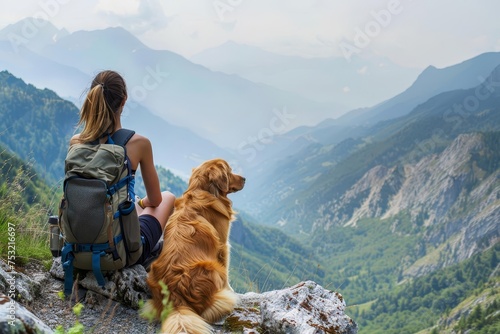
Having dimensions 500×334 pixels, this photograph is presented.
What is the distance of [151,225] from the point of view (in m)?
5.64

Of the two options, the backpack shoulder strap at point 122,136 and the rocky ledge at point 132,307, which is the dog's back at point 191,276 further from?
the backpack shoulder strap at point 122,136

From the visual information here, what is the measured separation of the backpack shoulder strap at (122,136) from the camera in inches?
194

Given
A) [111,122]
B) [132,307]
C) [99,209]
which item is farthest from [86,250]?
[111,122]

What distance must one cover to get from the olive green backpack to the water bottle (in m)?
0.82

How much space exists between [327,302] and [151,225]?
2.24m

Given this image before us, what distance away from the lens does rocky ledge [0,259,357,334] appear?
462 cm

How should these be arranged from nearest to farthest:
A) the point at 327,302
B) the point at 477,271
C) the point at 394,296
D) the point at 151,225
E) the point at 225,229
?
the point at 327,302 < the point at 151,225 < the point at 225,229 < the point at 477,271 < the point at 394,296

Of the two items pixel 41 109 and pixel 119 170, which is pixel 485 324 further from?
pixel 41 109

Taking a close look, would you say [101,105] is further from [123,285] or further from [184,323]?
[184,323]

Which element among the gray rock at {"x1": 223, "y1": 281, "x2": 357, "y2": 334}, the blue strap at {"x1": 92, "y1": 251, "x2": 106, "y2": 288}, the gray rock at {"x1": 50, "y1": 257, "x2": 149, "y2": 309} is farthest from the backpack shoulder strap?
the gray rock at {"x1": 223, "y1": 281, "x2": 357, "y2": 334}

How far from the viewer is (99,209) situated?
4547 mm

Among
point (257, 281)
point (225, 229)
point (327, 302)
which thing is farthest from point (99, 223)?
point (257, 281)

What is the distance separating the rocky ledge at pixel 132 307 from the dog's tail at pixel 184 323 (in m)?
0.44

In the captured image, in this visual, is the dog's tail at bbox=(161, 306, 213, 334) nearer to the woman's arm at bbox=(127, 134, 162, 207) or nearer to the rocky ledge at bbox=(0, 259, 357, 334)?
the rocky ledge at bbox=(0, 259, 357, 334)
